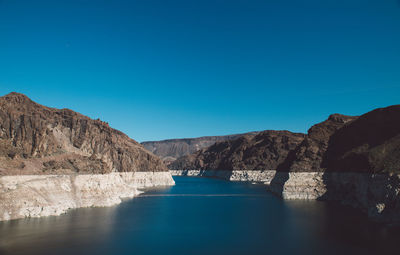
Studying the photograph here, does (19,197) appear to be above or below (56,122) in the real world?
below

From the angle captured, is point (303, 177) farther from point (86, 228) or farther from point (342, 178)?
point (86, 228)

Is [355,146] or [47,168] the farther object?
[355,146]

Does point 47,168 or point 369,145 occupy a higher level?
point 369,145

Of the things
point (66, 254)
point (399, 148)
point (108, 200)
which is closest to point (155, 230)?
point (66, 254)

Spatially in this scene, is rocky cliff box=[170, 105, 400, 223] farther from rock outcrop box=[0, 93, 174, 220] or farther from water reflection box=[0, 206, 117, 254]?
rock outcrop box=[0, 93, 174, 220]

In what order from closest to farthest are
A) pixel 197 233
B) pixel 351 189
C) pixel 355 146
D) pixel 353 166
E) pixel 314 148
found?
pixel 197 233, pixel 353 166, pixel 351 189, pixel 355 146, pixel 314 148

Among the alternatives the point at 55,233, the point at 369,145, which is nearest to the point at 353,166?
the point at 369,145

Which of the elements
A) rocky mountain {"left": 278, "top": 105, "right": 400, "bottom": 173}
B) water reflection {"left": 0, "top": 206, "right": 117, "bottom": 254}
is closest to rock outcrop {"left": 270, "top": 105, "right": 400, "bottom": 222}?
rocky mountain {"left": 278, "top": 105, "right": 400, "bottom": 173}

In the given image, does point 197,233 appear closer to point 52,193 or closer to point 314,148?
point 52,193
